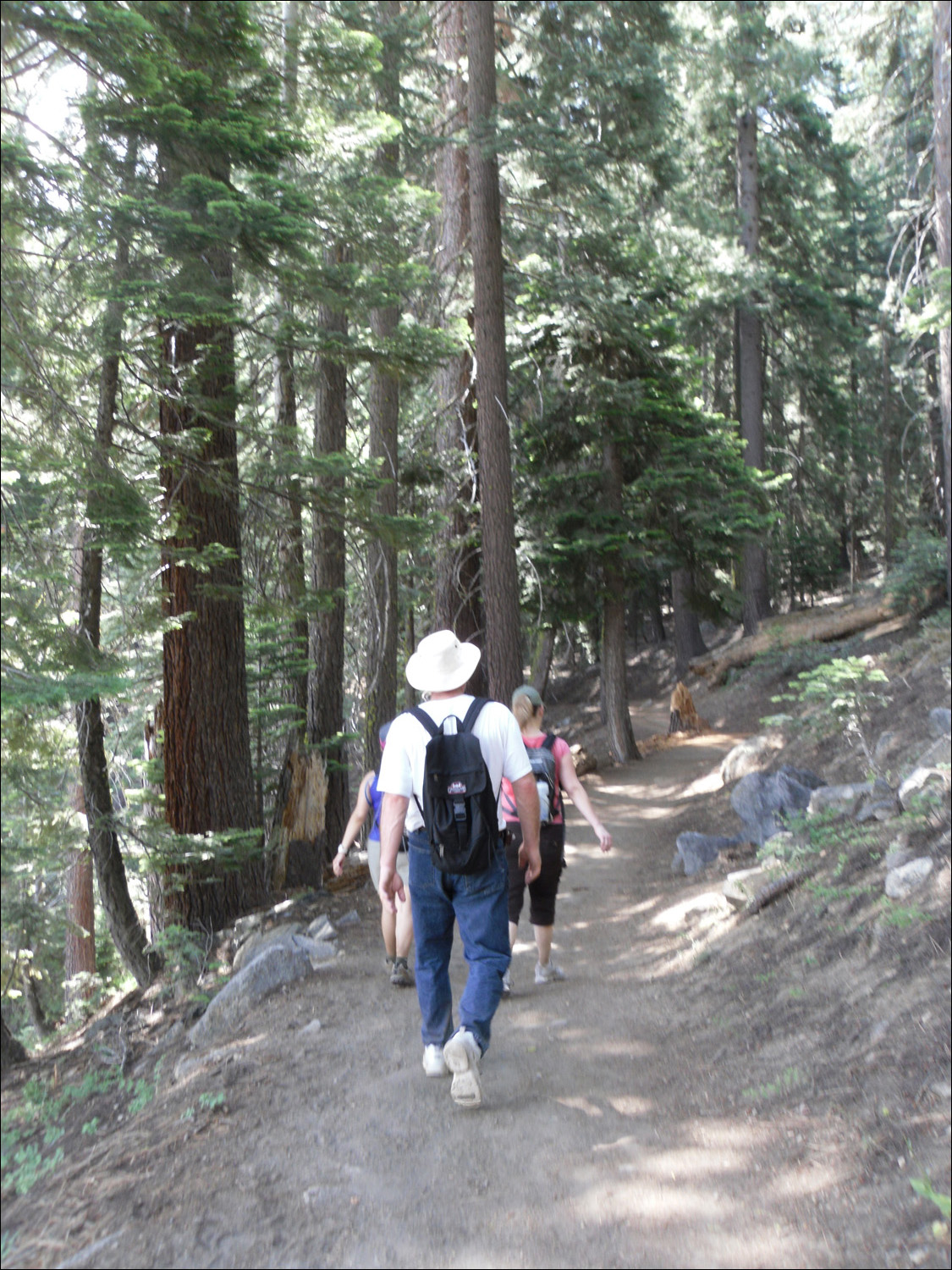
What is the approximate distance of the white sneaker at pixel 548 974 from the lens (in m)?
6.86

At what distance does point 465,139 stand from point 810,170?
16.9 meters

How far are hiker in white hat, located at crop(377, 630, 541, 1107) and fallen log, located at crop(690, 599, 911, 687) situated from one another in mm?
15274

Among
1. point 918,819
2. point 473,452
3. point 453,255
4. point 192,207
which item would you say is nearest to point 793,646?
point 473,452

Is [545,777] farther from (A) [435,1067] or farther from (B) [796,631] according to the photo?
(B) [796,631]

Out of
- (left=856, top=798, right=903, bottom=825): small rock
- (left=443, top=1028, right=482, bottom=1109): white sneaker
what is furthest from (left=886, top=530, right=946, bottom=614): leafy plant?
(left=443, top=1028, right=482, bottom=1109): white sneaker

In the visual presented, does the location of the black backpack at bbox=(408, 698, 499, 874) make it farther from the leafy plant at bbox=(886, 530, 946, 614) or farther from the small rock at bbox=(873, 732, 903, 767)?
the leafy plant at bbox=(886, 530, 946, 614)

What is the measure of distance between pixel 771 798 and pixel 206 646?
19.6ft

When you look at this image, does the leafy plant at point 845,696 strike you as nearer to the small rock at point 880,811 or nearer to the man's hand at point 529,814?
the small rock at point 880,811

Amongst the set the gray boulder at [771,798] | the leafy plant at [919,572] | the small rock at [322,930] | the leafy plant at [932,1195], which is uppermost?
the leafy plant at [919,572]

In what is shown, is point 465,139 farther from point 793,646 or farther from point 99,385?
point 793,646

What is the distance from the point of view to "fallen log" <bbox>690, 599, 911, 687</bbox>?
20031mm

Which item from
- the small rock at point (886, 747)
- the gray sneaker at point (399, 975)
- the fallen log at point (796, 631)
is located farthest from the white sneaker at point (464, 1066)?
the fallen log at point (796, 631)

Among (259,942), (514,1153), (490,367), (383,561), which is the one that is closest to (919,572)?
(490,367)

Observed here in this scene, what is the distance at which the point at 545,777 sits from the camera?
236 inches
